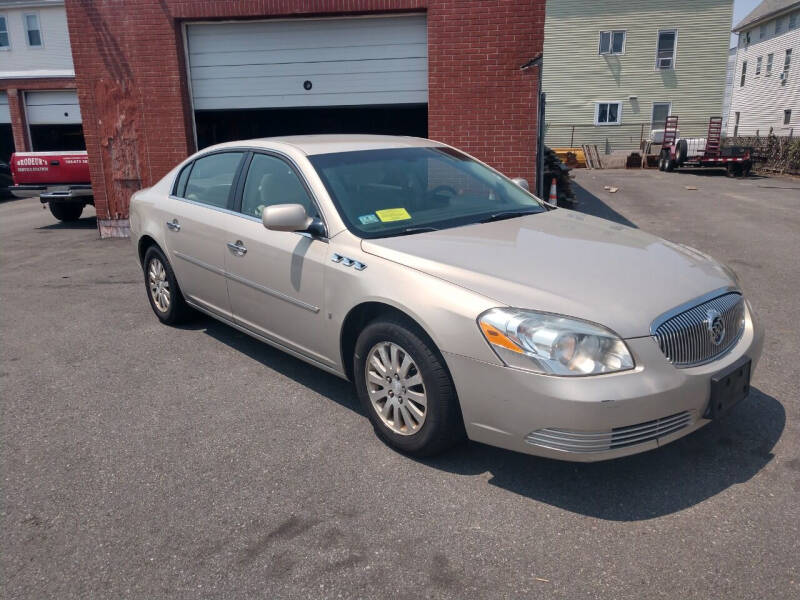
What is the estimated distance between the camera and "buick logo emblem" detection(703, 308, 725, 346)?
3.25 m

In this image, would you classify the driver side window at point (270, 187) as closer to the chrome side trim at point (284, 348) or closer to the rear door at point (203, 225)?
the rear door at point (203, 225)

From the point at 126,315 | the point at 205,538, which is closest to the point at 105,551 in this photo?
the point at 205,538

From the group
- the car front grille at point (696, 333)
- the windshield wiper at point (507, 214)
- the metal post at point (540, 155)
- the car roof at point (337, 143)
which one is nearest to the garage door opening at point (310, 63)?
the metal post at point (540, 155)

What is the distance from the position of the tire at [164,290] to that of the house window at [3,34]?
31527 mm

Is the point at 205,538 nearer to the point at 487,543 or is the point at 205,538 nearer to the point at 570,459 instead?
the point at 487,543

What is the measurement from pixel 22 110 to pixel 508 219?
24343mm

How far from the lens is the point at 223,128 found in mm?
15688

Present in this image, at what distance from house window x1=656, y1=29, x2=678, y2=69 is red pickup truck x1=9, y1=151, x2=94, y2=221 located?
1104 inches

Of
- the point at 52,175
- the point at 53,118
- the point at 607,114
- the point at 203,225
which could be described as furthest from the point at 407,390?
the point at 607,114

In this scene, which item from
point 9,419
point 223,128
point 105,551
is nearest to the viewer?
point 105,551

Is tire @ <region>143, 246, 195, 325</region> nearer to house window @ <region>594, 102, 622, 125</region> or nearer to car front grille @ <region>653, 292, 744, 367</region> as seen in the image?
car front grille @ <region>653, 292, 744, 367</region>

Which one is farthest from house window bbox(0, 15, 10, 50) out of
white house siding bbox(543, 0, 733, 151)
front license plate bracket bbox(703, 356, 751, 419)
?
front license plate bracket bbox(703, 356, 751, 419)

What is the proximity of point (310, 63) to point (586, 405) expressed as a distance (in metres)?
8.71

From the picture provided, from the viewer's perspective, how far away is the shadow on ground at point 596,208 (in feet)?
41.7
